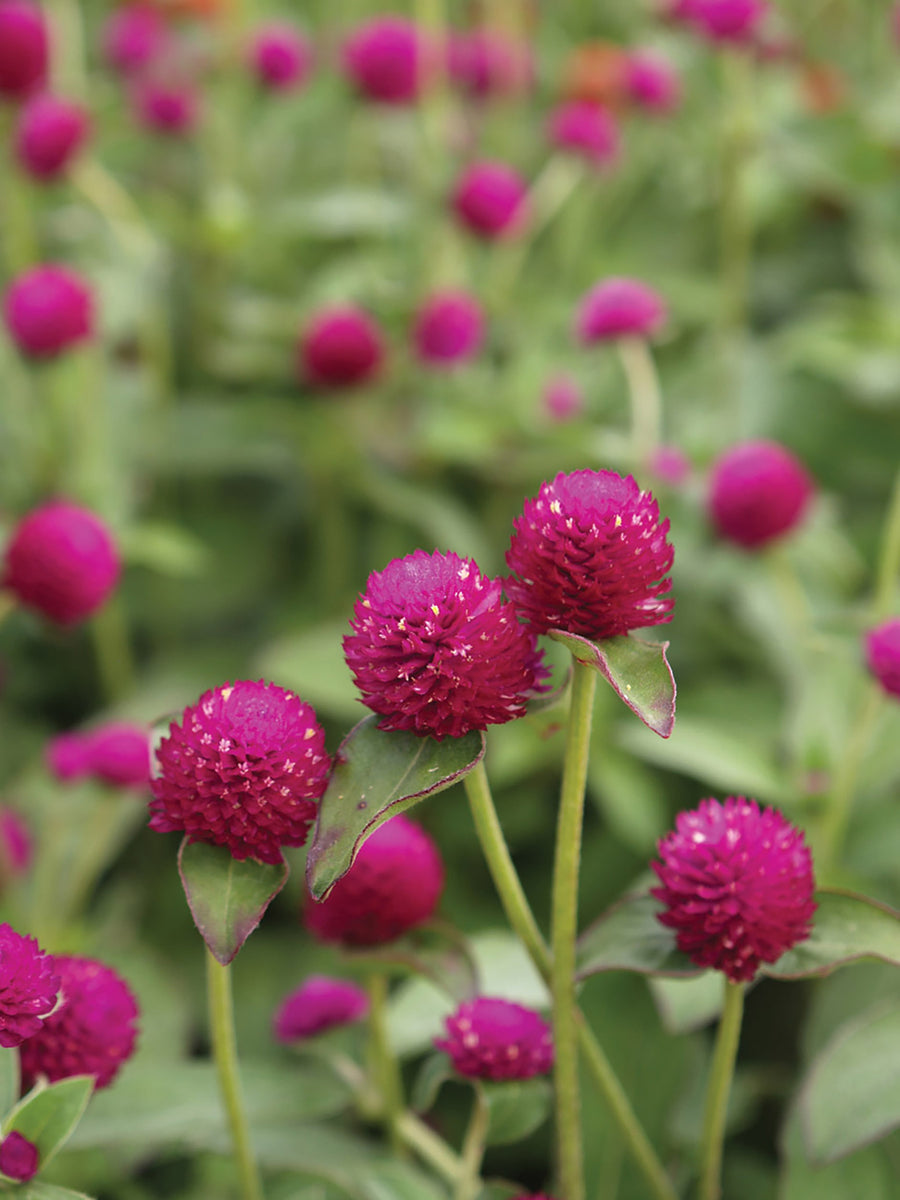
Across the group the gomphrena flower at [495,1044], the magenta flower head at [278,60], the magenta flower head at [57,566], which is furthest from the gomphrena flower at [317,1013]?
the magenta flower head at [278,60]

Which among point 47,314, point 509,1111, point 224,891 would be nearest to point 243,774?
point 224,891

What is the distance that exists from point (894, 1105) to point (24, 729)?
46.6 inches

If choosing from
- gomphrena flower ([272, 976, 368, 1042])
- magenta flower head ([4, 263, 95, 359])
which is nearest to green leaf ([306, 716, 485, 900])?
gomphrena flower ([272, 976, 368, 1042])

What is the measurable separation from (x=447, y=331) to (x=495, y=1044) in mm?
1062

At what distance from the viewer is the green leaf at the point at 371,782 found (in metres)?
0.58

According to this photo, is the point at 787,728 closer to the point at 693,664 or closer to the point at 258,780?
the point at 693,664

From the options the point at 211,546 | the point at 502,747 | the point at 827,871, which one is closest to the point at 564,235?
the point at 211,546

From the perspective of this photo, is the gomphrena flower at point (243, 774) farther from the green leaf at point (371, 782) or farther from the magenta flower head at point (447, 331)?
the magenta flower head at point (447, 331)

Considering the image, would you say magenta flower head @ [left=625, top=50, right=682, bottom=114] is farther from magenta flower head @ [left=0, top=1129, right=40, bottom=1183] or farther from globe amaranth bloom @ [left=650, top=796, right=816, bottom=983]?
magenta flower head @ [left=0, top=1129, right=40, bottom=1183]

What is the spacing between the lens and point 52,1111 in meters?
0.64

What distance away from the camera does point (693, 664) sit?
1.58m

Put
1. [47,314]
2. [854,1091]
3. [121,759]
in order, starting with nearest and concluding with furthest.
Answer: [854,1091]
[121,759]
[47,314]

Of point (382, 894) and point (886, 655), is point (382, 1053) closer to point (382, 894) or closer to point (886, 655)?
point (382, 894)

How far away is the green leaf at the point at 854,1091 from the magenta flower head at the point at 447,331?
1.03 m
